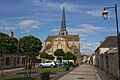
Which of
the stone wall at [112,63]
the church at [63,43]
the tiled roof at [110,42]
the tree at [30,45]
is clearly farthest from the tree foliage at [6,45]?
the church at [63,43]

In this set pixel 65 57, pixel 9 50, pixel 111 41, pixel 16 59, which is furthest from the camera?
pixel 65 57

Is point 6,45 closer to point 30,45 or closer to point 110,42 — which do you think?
point 30,45

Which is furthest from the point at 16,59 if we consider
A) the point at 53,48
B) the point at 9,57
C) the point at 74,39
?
the point at 74,39

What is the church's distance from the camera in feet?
344

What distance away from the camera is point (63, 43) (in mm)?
105188

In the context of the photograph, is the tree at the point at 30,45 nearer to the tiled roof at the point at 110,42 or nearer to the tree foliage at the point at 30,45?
the tree foliage at the point at 30,45

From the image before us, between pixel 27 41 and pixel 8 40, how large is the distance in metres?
1.84

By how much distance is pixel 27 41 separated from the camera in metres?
21.7

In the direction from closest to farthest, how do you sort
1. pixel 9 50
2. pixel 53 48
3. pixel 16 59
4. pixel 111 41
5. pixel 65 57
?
pixel 9 50 → pixel 16 59 → pixel 111 41 → pixel 65 57 → pixel 53 48

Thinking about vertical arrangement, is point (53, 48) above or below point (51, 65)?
above

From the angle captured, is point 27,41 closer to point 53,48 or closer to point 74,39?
point 53,48

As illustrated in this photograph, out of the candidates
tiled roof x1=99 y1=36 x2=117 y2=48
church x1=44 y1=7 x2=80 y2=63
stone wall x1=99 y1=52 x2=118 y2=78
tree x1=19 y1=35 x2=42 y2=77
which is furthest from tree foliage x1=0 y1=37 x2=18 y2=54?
church x1=44 y1=7 x2=80 y2=63

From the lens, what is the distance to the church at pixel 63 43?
105 m

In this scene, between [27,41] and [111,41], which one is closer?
[27,41]
